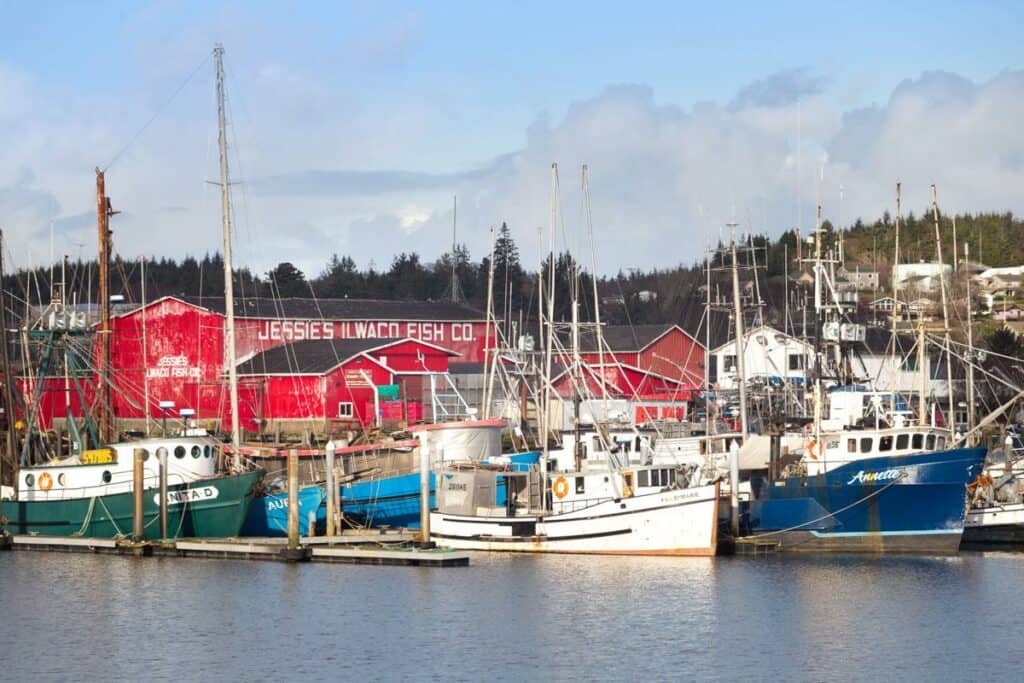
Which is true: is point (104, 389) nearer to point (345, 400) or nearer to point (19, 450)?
point (19, 450)

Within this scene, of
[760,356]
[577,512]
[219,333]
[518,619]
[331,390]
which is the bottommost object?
[518,619]

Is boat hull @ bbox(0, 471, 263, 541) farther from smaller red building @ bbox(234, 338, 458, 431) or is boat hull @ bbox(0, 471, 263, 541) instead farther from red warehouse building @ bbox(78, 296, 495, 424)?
smaller red building @ bbox(234, 338, 458, 431)

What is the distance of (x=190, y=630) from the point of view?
37438 mm

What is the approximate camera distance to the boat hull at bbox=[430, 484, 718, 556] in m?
46.6

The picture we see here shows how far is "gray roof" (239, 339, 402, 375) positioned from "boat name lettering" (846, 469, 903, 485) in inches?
1380

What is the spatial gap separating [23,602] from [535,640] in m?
13.2

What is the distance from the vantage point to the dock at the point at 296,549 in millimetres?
45688

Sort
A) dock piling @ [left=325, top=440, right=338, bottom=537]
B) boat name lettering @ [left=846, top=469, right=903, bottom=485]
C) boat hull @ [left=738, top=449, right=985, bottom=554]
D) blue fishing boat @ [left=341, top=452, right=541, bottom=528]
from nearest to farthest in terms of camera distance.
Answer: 1. boat hull @ [left=738, top=449, right=985, bottom=554]
2. boat name lettering @ [left=846, top=469, right=903, bottom=485]
3. dock piling @ [left=325, top=440, right=338, bottom=537]
4. blue fishing boat @ [left=341, top=452, right=541, bottom=528]

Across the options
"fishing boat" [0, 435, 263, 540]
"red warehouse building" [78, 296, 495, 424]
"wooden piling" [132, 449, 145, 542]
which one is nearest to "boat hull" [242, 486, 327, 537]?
"fishing boat" [0, 435, 263, 540]

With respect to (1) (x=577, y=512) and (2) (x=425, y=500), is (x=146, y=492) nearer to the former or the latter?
(2) (x=425, y=500)

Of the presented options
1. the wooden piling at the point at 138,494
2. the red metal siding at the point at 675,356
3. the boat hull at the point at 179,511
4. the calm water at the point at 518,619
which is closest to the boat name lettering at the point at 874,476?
the calm water at the point at 518,619

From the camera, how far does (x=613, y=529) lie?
155ft

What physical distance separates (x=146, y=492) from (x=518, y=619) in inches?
612

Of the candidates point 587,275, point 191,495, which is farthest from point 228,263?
point 587,275
